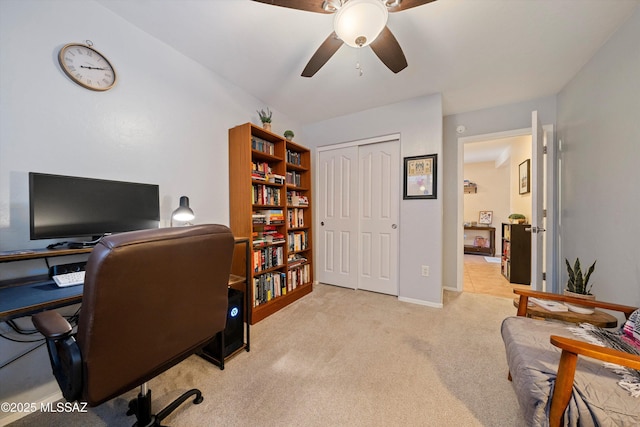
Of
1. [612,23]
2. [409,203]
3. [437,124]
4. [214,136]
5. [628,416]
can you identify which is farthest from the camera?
[409,203]

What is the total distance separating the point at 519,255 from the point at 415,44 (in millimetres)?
3392

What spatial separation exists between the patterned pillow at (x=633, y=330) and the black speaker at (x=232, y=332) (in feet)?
7.21

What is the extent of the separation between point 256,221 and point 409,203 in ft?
5.91

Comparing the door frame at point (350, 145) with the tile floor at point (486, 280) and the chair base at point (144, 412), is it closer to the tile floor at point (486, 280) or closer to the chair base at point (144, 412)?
the tile floor at point (486, 280)

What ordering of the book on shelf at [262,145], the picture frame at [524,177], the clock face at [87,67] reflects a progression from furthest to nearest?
the picture frame at [524,177], the book on shelf at [262,145], the clock face at [87,67]

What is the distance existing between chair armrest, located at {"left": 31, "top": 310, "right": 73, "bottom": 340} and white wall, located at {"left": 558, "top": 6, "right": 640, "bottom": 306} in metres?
2.98

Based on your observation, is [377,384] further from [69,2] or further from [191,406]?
[69,2]

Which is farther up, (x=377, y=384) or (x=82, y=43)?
(x=82, y=43)

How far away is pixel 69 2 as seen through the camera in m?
1.37

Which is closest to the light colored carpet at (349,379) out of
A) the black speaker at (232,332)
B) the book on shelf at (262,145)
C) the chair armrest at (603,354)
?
the black speaker at (232,332)

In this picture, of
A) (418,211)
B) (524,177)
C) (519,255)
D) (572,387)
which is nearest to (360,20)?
(572,387)

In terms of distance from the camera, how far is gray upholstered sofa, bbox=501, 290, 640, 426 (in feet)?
2.53

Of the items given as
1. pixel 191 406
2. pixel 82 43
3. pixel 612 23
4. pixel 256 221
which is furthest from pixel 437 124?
pixel 191 406

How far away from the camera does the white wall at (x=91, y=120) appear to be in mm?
1189
